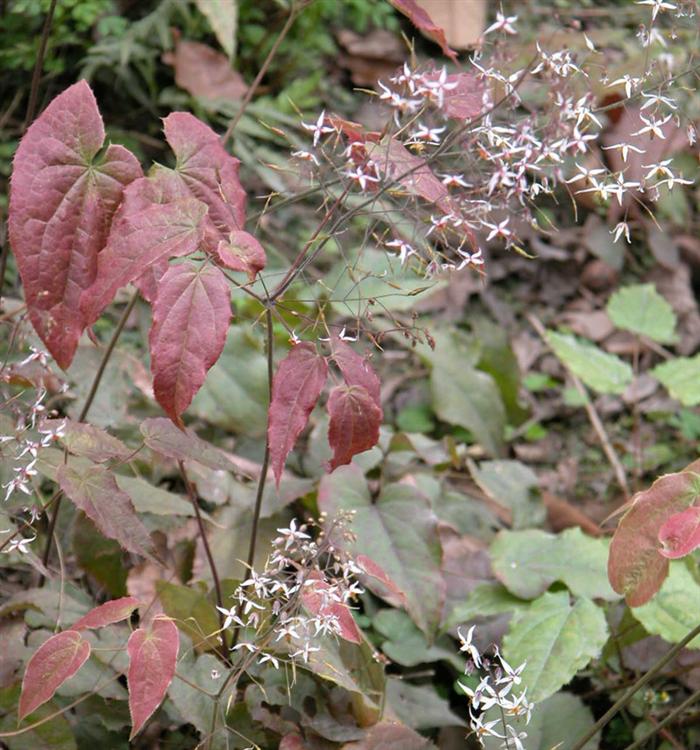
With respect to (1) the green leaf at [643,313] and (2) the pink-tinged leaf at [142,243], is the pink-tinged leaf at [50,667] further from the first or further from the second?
(1) the green leaf at [643,313]

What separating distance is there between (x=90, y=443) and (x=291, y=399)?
0.39m

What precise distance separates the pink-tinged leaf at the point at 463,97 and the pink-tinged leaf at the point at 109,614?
2.73 ft

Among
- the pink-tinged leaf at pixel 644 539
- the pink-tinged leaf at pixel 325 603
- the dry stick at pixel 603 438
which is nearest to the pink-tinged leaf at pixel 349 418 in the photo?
the pink-tinged leaf at pixel 325 603

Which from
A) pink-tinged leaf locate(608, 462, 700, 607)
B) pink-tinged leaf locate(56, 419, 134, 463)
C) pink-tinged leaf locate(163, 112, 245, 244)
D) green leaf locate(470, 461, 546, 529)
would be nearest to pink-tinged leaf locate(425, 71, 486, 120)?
pink-tinged leaf locate(163, 112, 245, 244)

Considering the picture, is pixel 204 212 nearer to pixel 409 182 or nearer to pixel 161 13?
pixel 409 182

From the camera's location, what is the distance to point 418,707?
202cm

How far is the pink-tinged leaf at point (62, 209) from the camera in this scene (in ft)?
4.64

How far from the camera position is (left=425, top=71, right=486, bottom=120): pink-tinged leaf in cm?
149

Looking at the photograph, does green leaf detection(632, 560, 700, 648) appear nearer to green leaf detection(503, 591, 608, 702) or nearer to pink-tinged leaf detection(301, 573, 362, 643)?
green leaf detection(503, 591, 608, 702)

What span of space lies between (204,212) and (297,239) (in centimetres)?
210

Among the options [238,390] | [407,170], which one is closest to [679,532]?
[407,170]

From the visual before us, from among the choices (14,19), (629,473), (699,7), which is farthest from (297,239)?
(699,7)

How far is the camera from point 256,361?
2.59 meters

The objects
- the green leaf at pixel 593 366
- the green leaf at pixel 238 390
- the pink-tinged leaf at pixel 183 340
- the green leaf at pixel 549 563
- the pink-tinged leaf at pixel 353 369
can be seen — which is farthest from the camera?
the green leaf at pixel 593 366
